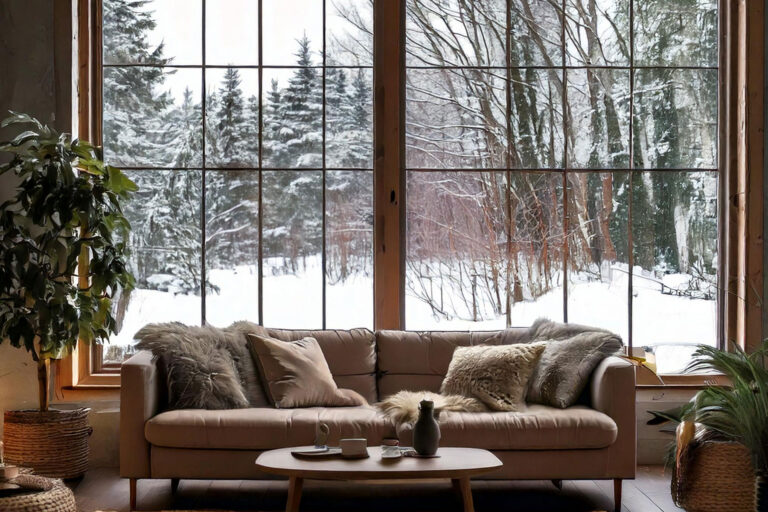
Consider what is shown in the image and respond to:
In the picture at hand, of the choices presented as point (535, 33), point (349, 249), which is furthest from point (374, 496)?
point (535, 33)

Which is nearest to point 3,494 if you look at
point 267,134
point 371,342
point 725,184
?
point 371,342

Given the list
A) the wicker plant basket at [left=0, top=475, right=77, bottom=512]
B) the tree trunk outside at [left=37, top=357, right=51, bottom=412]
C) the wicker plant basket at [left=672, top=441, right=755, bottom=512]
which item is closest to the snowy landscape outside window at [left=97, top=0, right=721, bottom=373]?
the tree trunk outside at [left=37, top=357, right=51, bottom=412]

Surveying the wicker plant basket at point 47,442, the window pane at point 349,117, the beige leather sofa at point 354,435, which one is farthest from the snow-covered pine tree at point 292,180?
the wicker plant basket at point 47,442

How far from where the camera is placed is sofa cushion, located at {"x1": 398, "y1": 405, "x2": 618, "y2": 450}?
4.08m

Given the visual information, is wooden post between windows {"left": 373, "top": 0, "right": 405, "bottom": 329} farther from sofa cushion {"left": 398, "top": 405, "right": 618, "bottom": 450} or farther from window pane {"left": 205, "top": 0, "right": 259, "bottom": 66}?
sofa cushion {"left": 398, "top": 405, "right": 618, "bottom": 450}

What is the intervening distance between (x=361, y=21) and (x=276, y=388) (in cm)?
219

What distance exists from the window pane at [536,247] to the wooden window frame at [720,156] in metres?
0.65

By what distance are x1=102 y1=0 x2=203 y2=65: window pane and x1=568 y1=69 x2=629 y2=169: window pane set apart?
7.11 feet

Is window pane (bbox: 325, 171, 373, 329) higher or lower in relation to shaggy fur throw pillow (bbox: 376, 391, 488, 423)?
higher

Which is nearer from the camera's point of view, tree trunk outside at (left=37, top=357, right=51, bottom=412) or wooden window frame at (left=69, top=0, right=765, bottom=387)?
tree trunk outside at (left=37, top=357, right=51, bottom=412)

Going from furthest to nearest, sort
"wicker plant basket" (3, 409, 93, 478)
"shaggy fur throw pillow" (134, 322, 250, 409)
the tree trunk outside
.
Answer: the tree trunk outside
"wicker plant basket" (3, 409, 93, 478)
"shaggy fur throw pillow" (134, 322, 250, 409)

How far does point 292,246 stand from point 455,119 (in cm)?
118

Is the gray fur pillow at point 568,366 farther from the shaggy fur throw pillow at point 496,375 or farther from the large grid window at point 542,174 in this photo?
the large grid window at point 542,174

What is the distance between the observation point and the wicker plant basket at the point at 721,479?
3943mm
